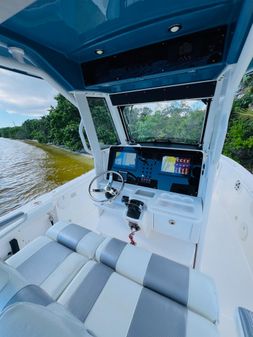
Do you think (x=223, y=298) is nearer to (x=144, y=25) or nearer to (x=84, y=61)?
(x=144, y=25)

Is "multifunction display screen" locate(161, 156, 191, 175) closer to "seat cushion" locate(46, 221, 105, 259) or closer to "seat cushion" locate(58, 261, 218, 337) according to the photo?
"seat cushion" locate(46, 221, 105, 259)

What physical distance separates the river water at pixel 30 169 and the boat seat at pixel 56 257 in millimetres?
812

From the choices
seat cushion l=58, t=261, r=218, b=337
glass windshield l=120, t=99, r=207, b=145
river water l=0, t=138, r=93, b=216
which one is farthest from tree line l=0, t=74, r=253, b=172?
seat cushion l=58, t=261, r=218, b=337

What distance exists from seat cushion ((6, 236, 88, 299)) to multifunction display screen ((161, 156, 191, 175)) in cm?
118

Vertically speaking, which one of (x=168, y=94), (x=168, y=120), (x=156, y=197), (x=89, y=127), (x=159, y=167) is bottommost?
(x=156, y=197)

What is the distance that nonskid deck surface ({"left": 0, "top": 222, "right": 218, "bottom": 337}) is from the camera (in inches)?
29.0

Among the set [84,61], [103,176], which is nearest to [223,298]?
[103,176]

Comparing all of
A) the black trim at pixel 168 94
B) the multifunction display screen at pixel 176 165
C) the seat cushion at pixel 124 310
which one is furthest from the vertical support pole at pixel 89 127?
the seat cushion at pixel 124 310

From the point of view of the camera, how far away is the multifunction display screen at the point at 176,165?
1.69 m

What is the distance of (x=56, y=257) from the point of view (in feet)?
3.54

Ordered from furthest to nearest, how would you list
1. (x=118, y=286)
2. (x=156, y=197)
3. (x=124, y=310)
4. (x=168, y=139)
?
(x=168, y=139), (x=156, y=197), (x=118, y=286), (x=124, y=310)

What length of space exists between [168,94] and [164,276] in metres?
1.65

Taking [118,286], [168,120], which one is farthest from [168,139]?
[118,286]

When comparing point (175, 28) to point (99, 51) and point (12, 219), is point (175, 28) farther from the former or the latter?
point (12, 219)
